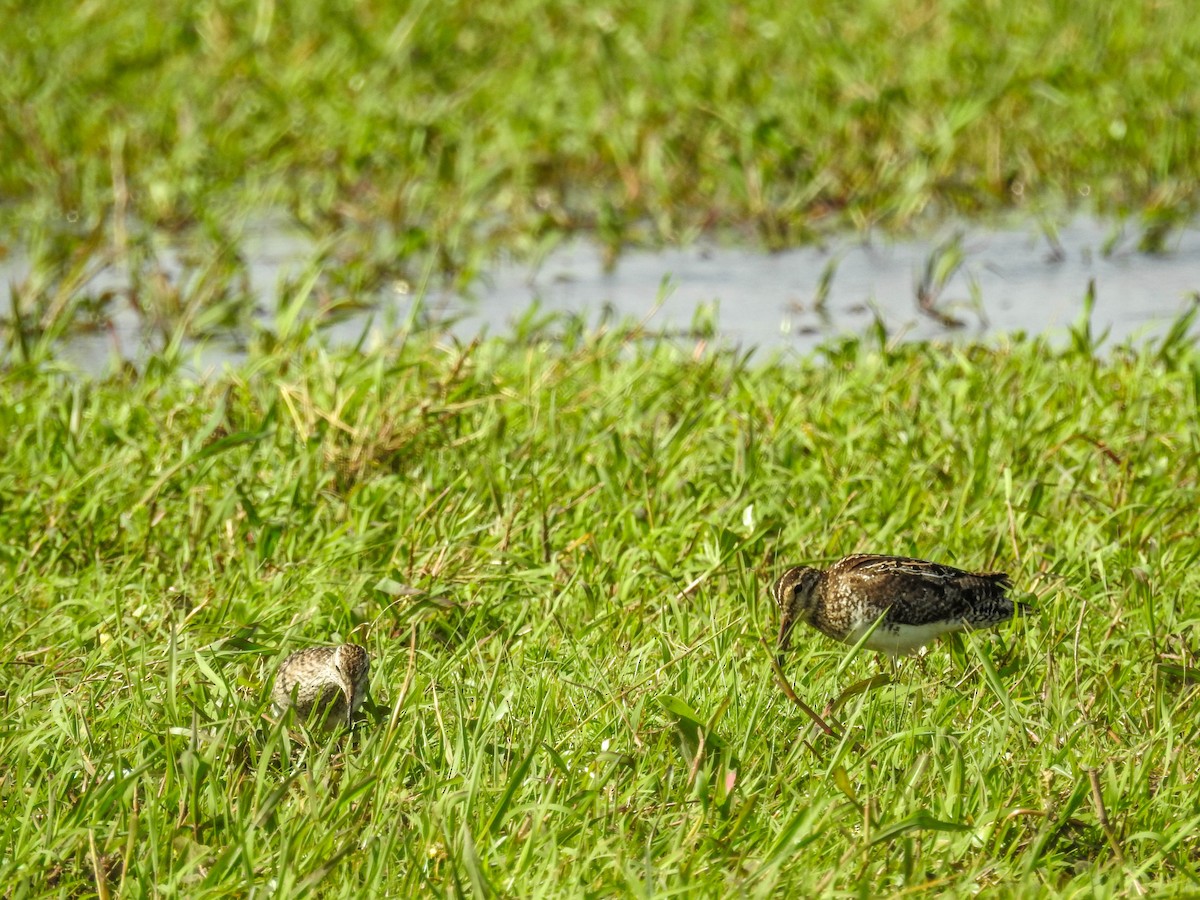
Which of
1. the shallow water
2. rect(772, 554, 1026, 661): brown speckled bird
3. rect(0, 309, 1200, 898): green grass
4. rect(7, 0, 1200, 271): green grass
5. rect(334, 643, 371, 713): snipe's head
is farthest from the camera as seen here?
rect(7, 0, 1200, 271): green grass

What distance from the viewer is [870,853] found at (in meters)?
3.28

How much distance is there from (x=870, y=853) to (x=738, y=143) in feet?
20.2

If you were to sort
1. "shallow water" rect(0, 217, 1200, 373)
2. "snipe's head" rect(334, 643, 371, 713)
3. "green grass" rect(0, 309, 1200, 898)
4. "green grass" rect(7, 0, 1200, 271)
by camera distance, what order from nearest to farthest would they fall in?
"green grass" rect(0, 309, 1200, 898) < "snipe's head" rect(334, 643, 371, 713) < "shallow water" rect(0, 217, 1200, 373) < "green grass" rect(7, 0, 1200, 271)

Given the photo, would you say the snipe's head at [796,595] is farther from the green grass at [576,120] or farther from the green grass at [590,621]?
the green grass at [576,120]

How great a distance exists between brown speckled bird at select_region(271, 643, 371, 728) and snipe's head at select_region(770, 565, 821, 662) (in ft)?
3.12

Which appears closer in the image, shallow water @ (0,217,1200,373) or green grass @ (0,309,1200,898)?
green grass @ (0,309,1200,898)

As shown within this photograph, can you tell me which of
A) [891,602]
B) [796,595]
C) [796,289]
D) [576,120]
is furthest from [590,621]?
[576,120]

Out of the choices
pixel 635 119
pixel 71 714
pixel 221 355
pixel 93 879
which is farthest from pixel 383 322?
pixel 93 879

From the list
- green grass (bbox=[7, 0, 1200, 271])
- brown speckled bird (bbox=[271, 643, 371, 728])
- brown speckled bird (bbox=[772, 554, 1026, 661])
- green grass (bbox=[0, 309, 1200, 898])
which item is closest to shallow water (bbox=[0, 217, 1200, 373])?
green grass (bbox=[7, 0, 1200, 271])

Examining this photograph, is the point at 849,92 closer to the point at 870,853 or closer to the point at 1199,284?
the point at 1199,284

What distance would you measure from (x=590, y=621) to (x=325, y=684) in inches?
33.3

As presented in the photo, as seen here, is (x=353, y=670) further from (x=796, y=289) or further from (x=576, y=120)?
(x=576, y=120)

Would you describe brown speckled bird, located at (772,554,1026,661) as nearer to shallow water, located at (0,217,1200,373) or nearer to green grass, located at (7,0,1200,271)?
shallow water, located at (0,217,1200,373)

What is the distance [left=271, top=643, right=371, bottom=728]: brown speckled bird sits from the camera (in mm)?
3689
